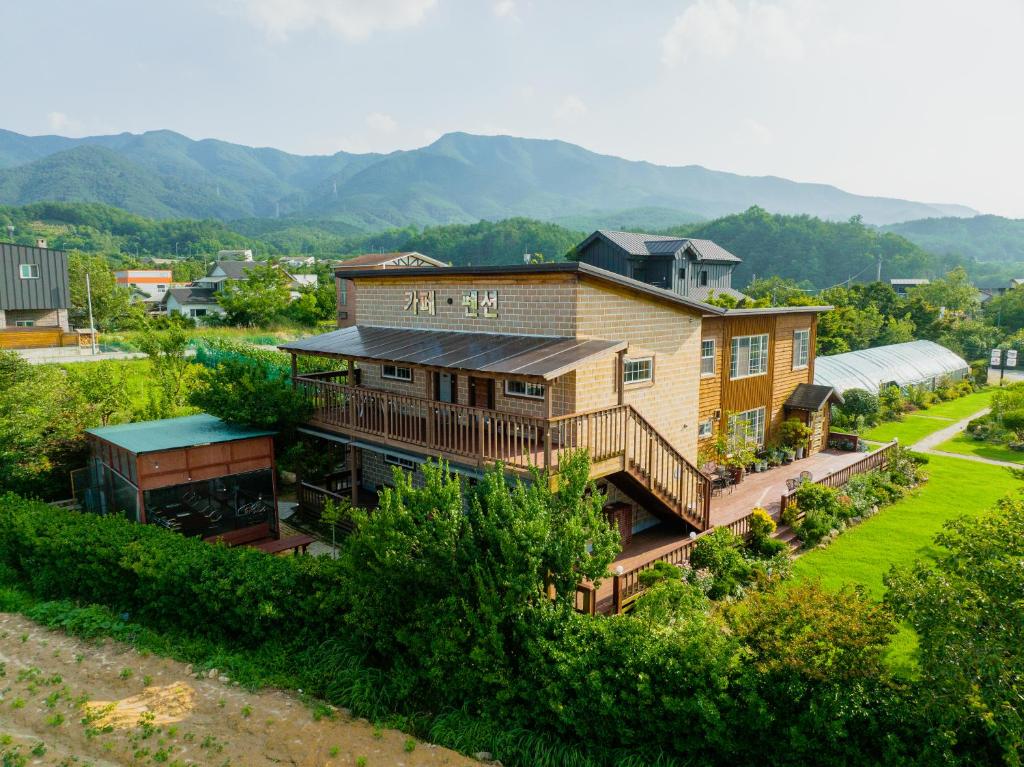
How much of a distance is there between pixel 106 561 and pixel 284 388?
235 inches

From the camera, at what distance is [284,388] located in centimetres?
1733

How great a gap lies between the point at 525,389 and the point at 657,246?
132 feet

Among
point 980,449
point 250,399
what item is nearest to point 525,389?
point 250,399

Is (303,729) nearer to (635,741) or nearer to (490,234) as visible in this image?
(635,741)

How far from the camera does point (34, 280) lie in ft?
155

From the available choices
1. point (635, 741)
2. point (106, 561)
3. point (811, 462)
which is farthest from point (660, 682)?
point (811, 462)

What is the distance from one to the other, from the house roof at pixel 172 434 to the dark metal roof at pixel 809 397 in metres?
16.6

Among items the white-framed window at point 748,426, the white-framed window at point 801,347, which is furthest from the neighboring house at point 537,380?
the white-framed window at point 801,347

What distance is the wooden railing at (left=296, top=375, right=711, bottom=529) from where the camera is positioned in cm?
1320

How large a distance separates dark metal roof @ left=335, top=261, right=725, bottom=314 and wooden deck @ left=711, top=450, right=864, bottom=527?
498 centimetres

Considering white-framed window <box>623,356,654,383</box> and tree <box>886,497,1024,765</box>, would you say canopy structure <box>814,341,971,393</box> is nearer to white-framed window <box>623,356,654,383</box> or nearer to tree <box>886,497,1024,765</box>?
white-framed window <box>623,356,654,383</box>

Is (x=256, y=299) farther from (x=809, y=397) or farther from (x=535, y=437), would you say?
(x=535, y=437)

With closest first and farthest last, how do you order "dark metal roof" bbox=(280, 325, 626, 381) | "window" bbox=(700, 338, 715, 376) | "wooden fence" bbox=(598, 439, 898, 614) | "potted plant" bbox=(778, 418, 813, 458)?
1. "wooden fence" bbox=(598, 439, 898, 614)
2. "dark metal roof" bbox=(280, 325, 626, 381)
3. "window" bbox=(700, 338, 715, 376)
4. "potted plant" bbox=(778, 418, 813, 458)

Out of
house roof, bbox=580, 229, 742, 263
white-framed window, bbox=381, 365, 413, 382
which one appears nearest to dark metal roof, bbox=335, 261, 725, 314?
white-framed window, bbox=381, 365, 413, 382
